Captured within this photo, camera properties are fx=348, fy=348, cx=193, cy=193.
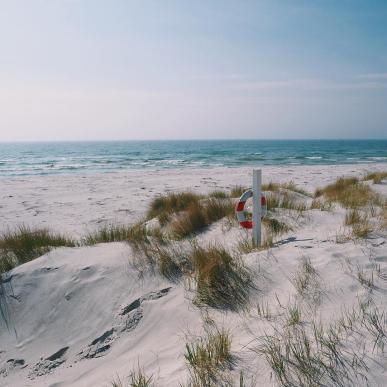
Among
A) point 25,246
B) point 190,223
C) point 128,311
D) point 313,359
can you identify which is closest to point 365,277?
point 313,359

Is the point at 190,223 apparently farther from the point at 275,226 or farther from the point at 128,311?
the point at 128,311

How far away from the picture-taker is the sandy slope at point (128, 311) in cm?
267

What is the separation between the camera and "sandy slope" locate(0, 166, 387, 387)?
2672 mm

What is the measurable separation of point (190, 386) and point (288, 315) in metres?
1.02

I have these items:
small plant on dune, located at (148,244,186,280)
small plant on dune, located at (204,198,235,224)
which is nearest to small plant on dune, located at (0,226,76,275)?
small plant on dune, located at (148,244,186,280)

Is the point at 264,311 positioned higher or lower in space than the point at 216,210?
lower

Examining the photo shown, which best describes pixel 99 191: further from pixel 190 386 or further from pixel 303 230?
pixel 190 386

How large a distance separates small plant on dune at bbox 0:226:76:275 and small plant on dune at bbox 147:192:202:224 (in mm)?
1999

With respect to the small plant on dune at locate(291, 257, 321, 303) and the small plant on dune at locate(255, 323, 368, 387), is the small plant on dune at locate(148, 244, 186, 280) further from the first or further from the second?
the small plant on dune at locate(255, 323, 368, 387)

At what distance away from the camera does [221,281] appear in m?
3.36

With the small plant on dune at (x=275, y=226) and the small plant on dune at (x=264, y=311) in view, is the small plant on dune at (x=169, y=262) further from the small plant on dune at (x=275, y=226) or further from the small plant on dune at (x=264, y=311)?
the small plant on dune at (x=275, y=226)

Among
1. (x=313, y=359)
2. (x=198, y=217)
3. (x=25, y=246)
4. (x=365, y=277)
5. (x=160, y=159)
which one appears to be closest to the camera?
(x=313, y=359)

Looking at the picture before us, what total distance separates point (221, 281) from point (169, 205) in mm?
4211

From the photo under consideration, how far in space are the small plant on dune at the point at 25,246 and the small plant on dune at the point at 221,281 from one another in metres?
2.44
